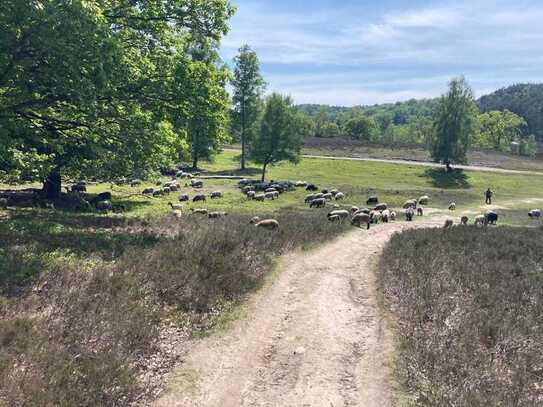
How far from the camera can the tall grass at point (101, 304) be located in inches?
312

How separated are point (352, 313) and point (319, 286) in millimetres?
2528

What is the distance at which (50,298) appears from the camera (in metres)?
10.4

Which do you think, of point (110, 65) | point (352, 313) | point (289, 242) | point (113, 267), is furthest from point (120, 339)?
point (289, 242)

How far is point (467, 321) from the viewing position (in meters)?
12.2

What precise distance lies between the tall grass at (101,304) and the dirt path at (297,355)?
1168mm

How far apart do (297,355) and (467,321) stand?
525 cm

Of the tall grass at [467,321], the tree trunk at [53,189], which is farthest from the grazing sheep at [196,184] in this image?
the tall grass at [467,321]

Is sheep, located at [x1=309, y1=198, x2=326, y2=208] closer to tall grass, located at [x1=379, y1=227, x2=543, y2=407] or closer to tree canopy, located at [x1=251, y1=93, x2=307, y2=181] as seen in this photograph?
tall grass, located at [x1=379, y1=227, x2=543, y2=407]

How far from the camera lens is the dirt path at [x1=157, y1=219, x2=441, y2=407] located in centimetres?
896

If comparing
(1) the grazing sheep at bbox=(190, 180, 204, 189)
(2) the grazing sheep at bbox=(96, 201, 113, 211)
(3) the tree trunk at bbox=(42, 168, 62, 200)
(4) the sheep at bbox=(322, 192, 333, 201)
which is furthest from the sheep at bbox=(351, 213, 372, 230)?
(1) the grazing sheep at bbox=(190, 180, 204, 189)

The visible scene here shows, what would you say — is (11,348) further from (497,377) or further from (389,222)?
(389,222)

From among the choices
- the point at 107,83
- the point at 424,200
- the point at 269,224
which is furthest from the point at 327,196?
the point at 107,83

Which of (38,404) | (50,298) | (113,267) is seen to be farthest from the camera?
(113,267)

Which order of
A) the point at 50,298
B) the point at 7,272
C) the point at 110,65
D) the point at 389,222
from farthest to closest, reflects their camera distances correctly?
the point at 389,222, the point at 110,65, the point at 7,272, the point at 50,298
